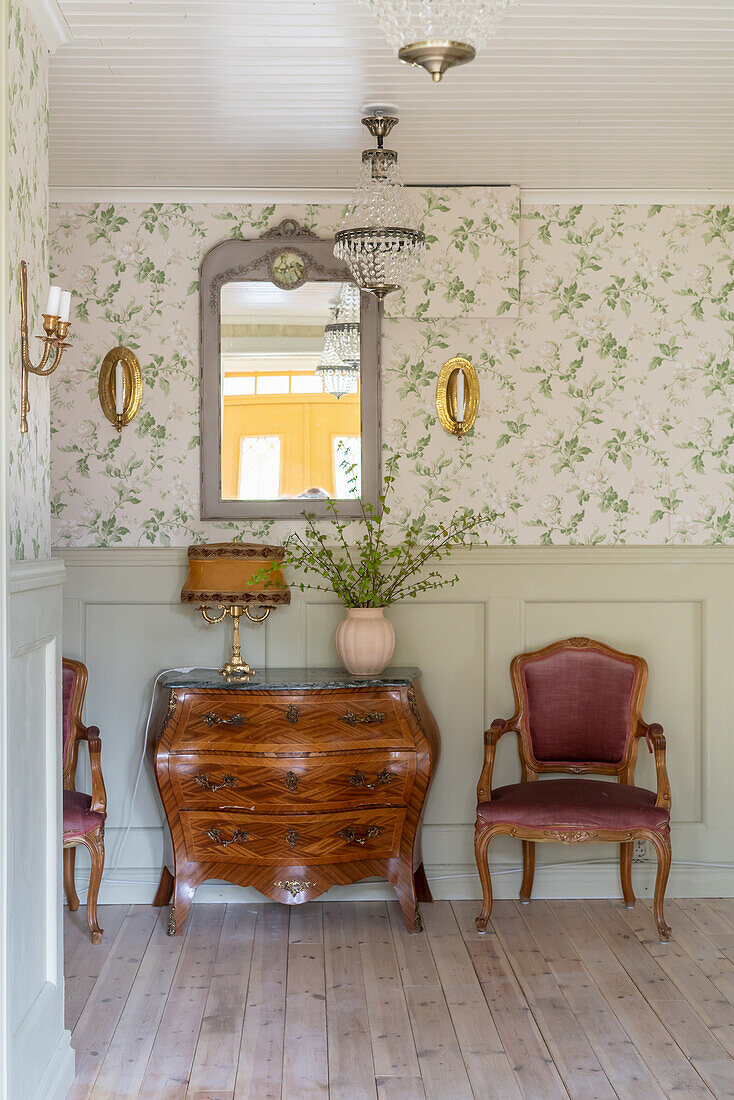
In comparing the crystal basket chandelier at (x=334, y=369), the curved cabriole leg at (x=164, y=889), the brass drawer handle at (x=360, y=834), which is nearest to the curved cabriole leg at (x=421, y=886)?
the brass drawer handle at (x=360, y=834)

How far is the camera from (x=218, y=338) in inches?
160

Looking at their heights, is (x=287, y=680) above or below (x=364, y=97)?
below

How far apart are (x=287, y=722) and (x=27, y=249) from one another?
→ 1837 millimetres

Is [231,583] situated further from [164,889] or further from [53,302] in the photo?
[53,302]

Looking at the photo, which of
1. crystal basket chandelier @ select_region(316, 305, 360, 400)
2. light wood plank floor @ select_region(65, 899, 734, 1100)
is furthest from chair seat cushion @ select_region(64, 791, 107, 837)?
crystal basket chandelier @ select_region(316, 305, 360, 400)

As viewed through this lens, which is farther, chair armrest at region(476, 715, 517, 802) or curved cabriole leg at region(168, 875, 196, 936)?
chair armrest at region(476, 715, 517, 802)

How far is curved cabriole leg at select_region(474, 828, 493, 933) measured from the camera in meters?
3.66

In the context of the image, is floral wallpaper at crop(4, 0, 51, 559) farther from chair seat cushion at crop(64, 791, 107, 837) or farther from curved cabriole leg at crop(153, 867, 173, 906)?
curved cabriole leg at crop(153, 867, 173, 906)

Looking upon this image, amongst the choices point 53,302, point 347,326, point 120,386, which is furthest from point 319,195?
point 53,302

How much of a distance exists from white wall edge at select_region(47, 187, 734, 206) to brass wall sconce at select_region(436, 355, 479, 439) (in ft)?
2.27

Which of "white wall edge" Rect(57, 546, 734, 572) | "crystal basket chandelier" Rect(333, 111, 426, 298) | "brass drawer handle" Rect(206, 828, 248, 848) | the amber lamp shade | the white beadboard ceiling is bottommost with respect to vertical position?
"brass drawer handle" Rect(206, 828, 248, 848)

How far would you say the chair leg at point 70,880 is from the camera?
3.87 metres

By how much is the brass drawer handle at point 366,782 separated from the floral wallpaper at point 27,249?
1434mm

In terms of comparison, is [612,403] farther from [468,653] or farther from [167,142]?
[167,142]
